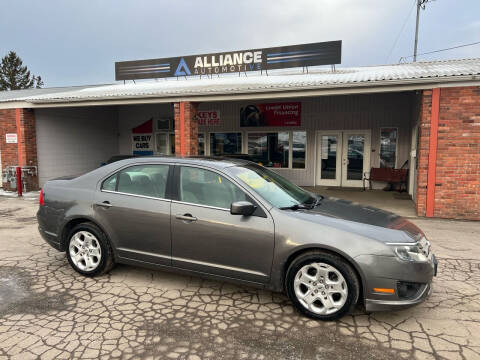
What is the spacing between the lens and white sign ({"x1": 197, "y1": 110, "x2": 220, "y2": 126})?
1436 cm

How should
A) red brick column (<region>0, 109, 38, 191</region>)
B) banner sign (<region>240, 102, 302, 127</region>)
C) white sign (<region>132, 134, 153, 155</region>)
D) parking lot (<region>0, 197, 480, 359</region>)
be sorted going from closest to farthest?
parking lot (<region>0, 197, 480, 359</region>) < red brick column (<region>0, 109, 38, 191</region>) < banner sign (<region>240, 102, 302, 127</region>) < white sign (<region>132, 134, 153, 155</region>)

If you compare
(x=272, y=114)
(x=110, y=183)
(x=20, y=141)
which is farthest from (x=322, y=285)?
(x=20, y=141)

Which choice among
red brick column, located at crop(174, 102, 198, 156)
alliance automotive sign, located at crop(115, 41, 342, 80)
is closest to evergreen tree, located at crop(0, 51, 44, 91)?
alliance automotive sign, located at crop(115, 41, 342, 80)

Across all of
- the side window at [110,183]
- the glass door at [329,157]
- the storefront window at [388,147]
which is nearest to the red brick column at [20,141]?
the side window at [110,183]

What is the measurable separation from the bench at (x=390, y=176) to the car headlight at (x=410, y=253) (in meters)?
8.99

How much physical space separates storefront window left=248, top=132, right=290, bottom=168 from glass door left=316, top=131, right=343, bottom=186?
51.0 inches

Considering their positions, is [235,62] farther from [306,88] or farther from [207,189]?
[207,189]

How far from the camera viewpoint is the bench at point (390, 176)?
37.0 feet

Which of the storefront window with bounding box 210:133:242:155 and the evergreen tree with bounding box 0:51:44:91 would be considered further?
the evergreen tree with bounding box 0:51:44:91

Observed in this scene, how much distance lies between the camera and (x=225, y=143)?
1445cm

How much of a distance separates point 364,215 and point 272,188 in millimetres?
993

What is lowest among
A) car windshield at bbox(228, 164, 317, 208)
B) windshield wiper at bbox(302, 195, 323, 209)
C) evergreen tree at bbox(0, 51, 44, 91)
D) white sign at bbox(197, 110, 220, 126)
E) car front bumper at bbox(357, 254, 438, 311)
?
car front bumper at bbox(357, 254, 438, 311)

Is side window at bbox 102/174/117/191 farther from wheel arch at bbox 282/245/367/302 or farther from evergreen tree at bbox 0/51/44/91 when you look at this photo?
evergreen tree at bbox 0/51/44/91

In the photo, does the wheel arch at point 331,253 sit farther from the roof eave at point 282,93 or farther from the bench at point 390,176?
the bench at point 390,176
